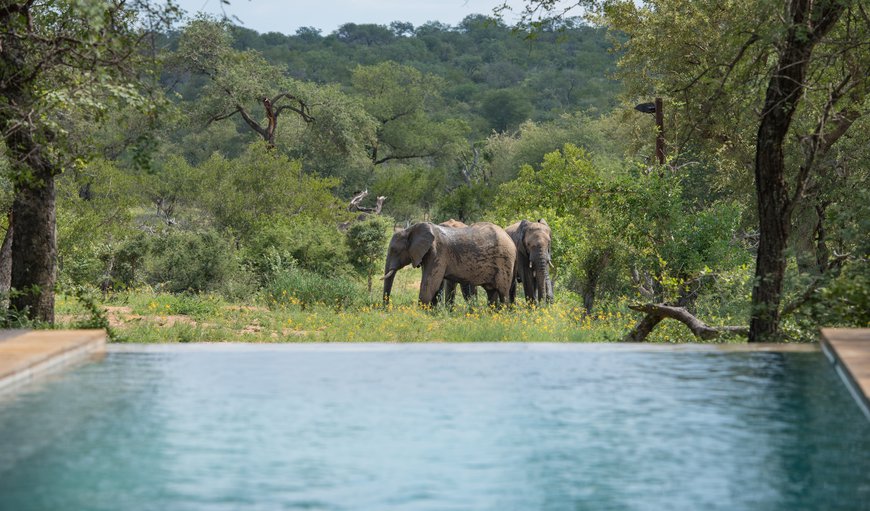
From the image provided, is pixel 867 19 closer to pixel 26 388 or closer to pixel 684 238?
pixel 684 238

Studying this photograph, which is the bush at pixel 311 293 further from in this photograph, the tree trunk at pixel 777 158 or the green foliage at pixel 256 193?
the tree trunk at pixel 777 158

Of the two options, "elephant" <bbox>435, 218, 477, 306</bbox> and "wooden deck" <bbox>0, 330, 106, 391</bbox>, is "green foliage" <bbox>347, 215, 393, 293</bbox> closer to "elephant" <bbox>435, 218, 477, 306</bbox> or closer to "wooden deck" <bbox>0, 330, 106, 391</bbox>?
"elephant" <bbox>435, 218, 477, 306</bbox>

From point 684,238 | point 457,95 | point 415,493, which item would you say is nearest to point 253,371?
point 415,493

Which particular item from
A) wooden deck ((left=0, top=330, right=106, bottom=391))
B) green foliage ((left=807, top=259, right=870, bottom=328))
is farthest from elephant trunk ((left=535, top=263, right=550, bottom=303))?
wooden deck ((left=0, top=330, right=106, bottom=391))

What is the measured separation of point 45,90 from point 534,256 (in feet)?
39.2

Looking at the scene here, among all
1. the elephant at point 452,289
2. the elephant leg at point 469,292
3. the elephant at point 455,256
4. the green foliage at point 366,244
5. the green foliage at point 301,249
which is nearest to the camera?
the elephant at point 455,256

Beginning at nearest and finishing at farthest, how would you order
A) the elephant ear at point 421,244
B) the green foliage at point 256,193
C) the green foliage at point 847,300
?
1. the green foliage at point 847,300
2. the elephant ear at point 421,244
3. the green foliage at point 256,193

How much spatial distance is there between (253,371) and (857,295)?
5335 mm

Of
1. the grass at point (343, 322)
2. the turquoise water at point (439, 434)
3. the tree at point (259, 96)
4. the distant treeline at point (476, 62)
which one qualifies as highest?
the distant treeline at point (476, 62)

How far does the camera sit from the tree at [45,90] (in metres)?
9.95

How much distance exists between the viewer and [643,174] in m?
18.4

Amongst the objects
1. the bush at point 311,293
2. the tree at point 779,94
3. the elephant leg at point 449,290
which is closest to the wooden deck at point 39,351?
the tree at point 779,94

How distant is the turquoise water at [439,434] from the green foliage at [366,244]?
1752 cm

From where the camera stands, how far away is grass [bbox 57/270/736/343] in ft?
48.9
